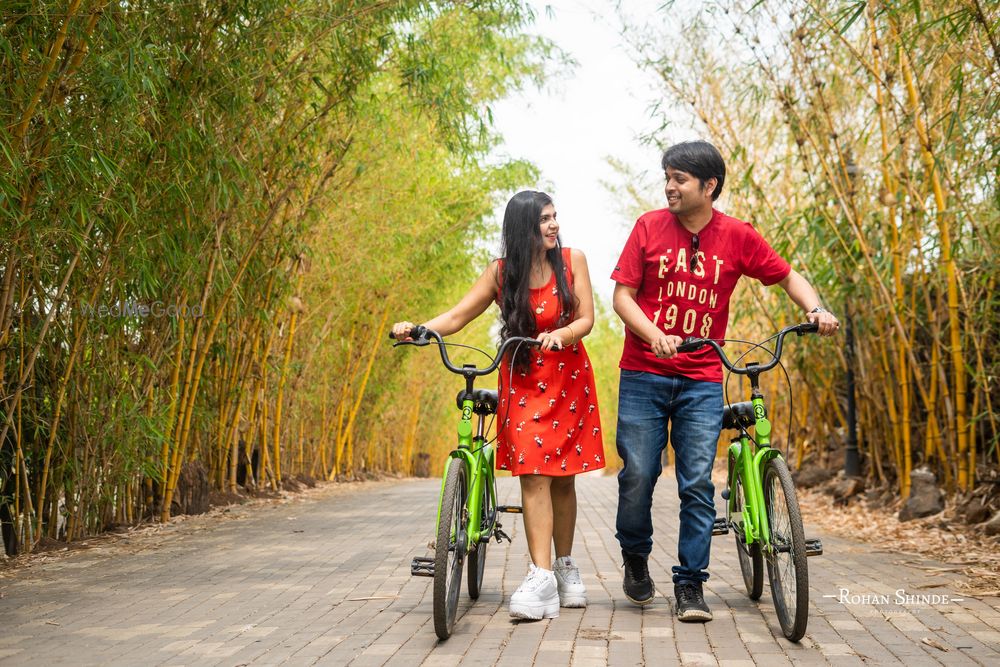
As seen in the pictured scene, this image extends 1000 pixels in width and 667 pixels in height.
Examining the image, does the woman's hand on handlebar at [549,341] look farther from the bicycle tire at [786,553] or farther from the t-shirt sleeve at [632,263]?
the bicycle tire at [786,553]

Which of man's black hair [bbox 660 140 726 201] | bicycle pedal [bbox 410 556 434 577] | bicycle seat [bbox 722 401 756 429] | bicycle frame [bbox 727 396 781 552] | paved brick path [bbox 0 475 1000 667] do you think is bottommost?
paved brick path [bbox 0 475 1000 667]

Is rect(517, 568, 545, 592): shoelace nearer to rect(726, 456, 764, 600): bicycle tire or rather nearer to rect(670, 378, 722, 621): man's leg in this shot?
rect(670, 378, 722, 621): man's leg

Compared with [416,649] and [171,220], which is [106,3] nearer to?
[171,220]

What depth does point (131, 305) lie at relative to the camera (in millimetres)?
6430

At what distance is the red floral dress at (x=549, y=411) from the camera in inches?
159

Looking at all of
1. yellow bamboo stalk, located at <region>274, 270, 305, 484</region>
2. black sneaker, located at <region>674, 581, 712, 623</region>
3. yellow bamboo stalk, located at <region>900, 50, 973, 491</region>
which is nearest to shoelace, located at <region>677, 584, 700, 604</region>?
black sneaker, located at <region>674, 581, 712, 623</region>

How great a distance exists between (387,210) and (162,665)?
839 centimetres

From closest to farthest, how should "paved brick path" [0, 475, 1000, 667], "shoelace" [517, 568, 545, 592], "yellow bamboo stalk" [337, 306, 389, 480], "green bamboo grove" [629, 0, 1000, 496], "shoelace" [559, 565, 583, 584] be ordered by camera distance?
"paved brick path" [0, 475, 1000, 667] < "shoelace" [517, 568, 545, 592] < "shoelace" [559, 565, 583, 584] < "green bamboo grove" [629, 0, 1000, 496] < "yellow bamboo stalk" [337, 306, 389, 480]

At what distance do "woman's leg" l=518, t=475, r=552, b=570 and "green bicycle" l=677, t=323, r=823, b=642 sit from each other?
635mm

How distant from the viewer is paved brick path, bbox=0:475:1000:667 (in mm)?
3424

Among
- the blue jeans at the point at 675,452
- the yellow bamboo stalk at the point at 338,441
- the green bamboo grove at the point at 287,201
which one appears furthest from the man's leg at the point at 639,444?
the yellow bamboo stalk at the point at 338,441

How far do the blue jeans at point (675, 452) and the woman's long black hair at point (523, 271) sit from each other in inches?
15.4

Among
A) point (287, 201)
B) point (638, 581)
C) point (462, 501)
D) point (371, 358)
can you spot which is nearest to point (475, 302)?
point (462, 501)

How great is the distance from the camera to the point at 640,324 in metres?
3.87
